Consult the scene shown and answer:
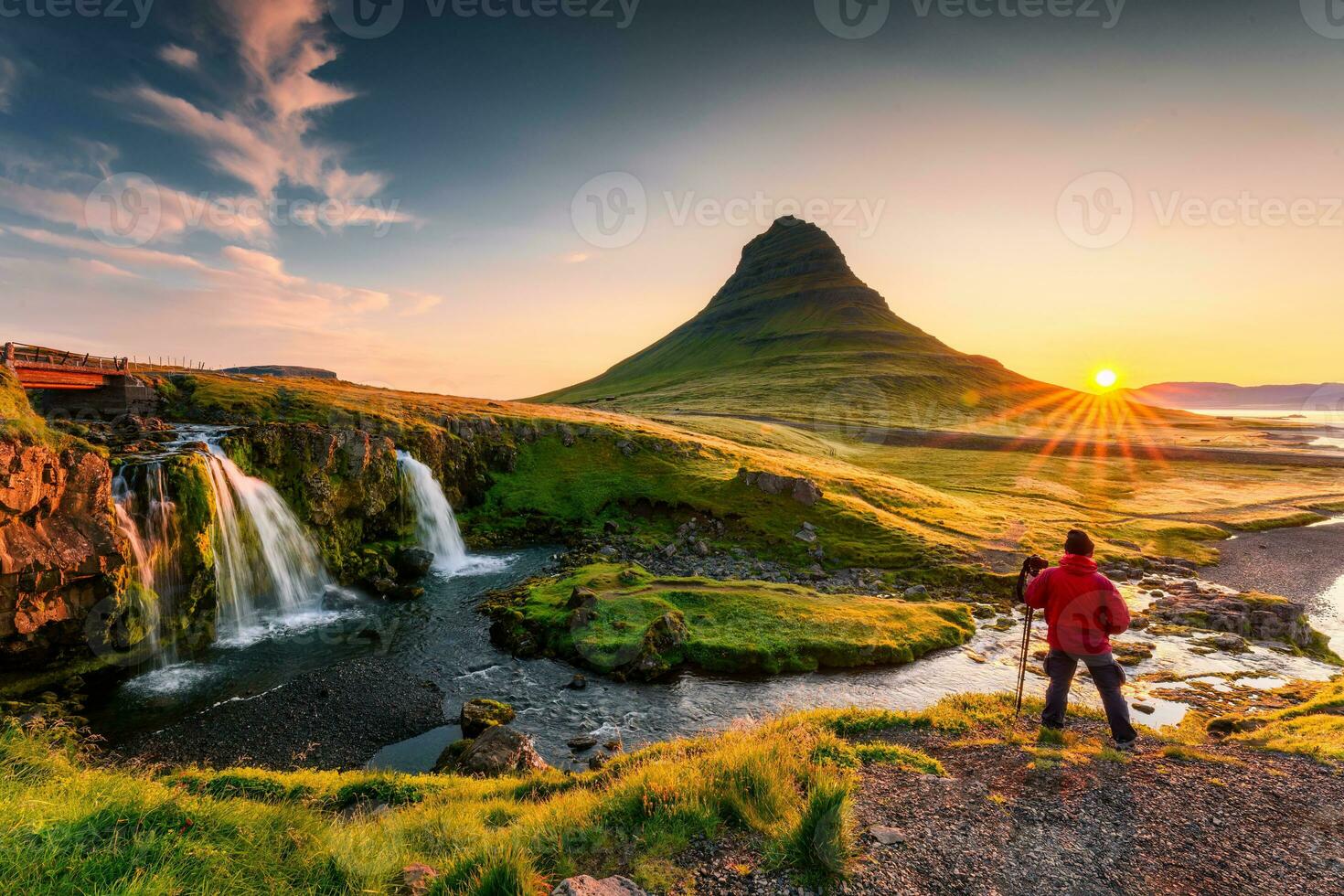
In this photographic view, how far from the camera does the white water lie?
122 ft

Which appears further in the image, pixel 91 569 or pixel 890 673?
pixel 890 673

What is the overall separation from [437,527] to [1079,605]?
128ft

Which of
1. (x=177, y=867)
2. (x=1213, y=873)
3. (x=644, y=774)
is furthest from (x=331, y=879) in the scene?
(x=1213, y=873)

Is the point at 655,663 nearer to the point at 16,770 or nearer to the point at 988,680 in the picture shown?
the point at 988,680

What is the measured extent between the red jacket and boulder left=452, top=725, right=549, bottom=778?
46.1ft

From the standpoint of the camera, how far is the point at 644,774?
395 inches

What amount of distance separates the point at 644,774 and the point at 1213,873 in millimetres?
8688

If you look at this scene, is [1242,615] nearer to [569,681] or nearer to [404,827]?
[569,681]

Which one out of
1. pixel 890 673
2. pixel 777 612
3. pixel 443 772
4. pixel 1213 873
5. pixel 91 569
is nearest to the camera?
pixel 1213 873

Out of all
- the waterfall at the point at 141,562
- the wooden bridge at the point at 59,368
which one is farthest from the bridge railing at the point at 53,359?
the waterfall at the point at 141,562

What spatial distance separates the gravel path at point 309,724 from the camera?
1673 cm

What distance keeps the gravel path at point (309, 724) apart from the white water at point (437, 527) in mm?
14473

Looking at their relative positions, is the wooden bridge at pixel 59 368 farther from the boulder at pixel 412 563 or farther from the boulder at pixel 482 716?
the boulder at pixel 482 716

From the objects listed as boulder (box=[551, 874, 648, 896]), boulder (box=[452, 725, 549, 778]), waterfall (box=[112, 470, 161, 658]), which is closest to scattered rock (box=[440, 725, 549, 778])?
boulder (box=[452, 725, 549, 778])
